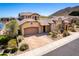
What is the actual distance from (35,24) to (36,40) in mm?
391

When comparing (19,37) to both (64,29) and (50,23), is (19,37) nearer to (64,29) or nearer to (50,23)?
(50,23)

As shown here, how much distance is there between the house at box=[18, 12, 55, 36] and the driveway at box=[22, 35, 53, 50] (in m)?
0.12

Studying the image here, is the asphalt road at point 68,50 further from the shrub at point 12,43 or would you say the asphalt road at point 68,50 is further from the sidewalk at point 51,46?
the shrub at point 12,43

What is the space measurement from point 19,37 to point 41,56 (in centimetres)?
71

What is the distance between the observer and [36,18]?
421 centimetres

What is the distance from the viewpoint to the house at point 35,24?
4.17 meters

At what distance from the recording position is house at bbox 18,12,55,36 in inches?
164

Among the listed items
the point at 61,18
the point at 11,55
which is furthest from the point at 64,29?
the point at 11,55

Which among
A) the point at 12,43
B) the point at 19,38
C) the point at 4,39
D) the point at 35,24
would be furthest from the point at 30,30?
the point at 4,39

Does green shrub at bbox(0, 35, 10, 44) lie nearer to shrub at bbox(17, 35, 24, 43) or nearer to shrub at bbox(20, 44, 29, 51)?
shrub at bbox(17, 35, 24, 43)

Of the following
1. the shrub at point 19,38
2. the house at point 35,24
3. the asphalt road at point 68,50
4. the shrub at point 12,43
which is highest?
the house at point 35,24

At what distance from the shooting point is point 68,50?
4.12 meters

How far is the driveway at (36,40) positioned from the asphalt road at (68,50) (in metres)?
0.35

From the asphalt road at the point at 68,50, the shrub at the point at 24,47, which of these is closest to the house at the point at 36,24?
the shrub at the point at 24,47
